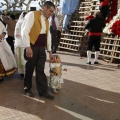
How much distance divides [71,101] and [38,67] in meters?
0.90

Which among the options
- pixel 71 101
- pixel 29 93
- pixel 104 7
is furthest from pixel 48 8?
pixel 104 7

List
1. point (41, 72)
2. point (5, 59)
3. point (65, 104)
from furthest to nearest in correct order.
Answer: point (5, 59) → point (41, 72) → point (65, 104)

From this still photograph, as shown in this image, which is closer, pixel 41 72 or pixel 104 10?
pixel 41 72

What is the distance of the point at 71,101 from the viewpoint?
16.9 feet

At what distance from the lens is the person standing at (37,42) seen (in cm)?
477

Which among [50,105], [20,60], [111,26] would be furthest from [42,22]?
[111,26]

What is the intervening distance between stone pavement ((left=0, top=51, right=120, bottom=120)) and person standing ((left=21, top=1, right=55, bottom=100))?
0.28 m

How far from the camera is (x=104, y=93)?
5.77 metres

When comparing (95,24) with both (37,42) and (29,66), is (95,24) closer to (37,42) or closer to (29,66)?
(37,42)

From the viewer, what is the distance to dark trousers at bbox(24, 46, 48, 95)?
5.02 metres

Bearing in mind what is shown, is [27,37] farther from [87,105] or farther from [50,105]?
[87,105]

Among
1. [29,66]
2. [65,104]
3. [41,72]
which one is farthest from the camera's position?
[41,72]

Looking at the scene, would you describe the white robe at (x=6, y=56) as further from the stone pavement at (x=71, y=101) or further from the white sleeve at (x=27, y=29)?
the white sleeve at (x=27, y=29)

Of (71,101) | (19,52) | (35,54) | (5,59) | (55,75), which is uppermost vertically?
(35,54)
